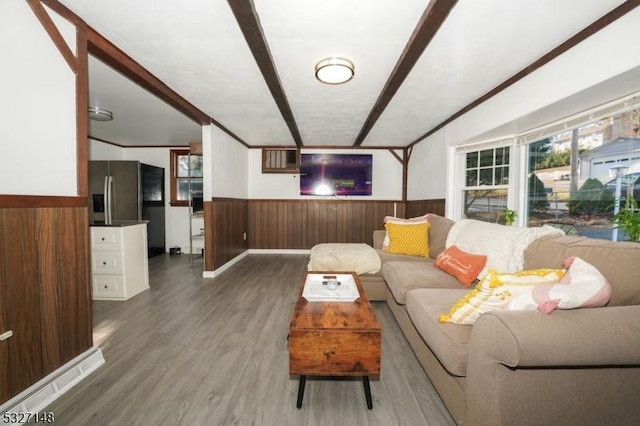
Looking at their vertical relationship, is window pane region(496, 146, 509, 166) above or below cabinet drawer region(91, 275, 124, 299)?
above

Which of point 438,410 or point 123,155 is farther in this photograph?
point 123,155

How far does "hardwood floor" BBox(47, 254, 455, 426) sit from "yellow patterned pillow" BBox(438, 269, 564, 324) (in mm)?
606

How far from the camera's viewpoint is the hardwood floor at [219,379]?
1.37 meters

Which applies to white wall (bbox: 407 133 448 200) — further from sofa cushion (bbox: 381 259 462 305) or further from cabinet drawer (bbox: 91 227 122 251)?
cabinet drawer (bbox: 91 227 122 251)

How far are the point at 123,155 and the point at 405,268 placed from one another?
6.20 meters

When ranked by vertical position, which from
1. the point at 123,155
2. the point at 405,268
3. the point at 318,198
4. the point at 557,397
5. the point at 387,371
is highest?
the point at 123,155

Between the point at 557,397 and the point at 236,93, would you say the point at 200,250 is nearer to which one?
the point at 236,93

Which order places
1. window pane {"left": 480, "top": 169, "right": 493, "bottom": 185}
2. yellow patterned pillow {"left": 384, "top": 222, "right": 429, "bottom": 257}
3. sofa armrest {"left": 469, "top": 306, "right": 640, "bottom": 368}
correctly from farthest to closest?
window pane {"left": 480, "top": 169, "right": 493, "bottom": 185}
yellow patterned pillow {"left": 384, "top": 222, "right": 429, "bottom": 257}
sofa armrest {"left": 469, "top": 306, "right": 640, "bottom": 368}

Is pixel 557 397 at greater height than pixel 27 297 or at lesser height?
lesser

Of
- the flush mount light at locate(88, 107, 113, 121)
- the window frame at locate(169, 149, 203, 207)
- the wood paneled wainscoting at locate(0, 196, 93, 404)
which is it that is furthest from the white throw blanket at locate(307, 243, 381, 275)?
the window frame at locate(169, 149, 203, 207)

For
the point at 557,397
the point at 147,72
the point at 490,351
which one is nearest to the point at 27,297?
the point at 147,72

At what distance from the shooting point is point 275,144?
5.31 metres

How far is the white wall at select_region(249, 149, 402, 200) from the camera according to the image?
5.50 m

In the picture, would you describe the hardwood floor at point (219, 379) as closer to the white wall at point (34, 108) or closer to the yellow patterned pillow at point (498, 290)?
the yellow patterned pillow at point (498, 290)
